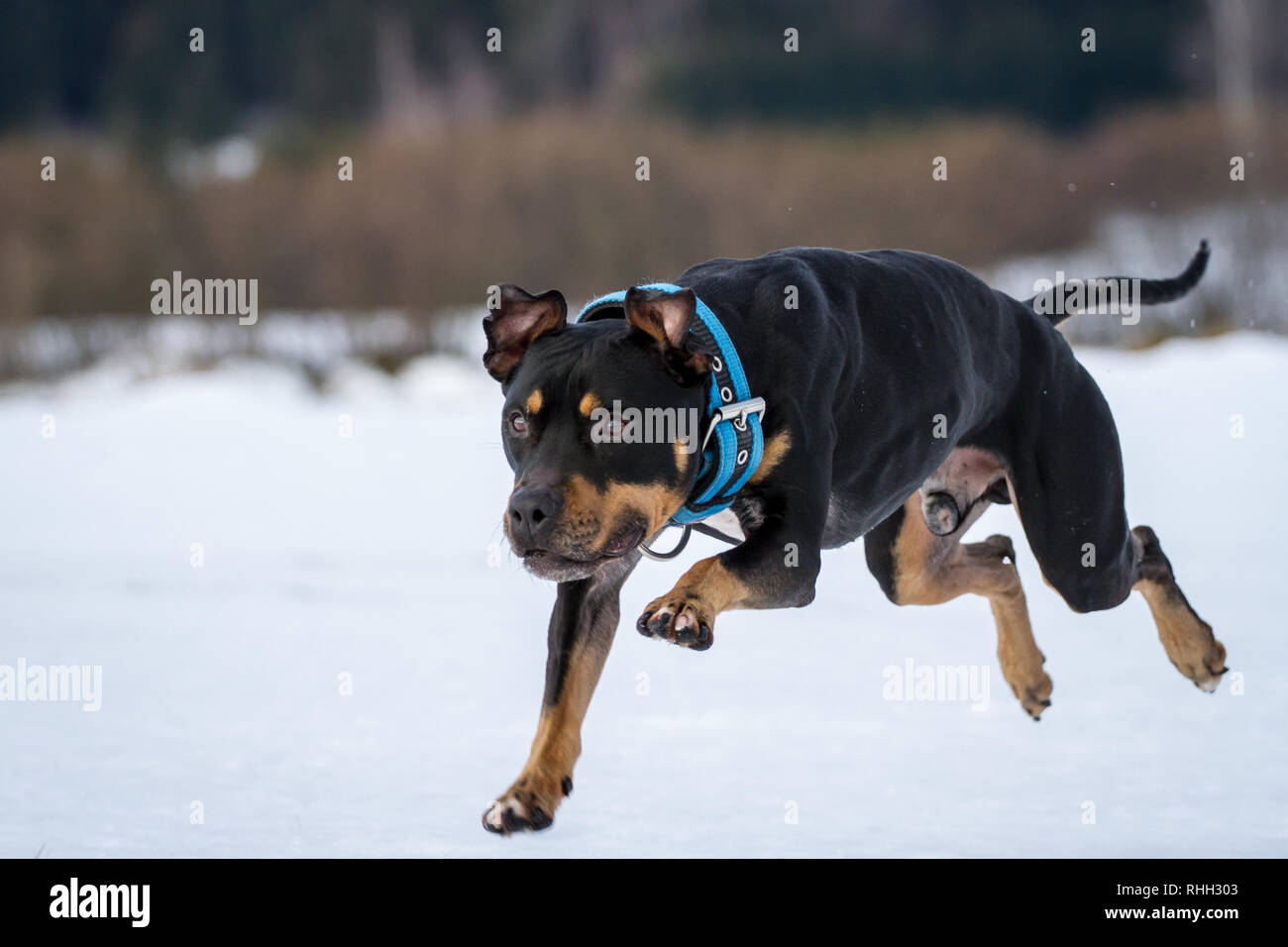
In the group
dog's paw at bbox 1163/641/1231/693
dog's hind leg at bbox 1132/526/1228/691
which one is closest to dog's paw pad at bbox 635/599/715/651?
dog's hind leg at bbox 1132/526/1228/691

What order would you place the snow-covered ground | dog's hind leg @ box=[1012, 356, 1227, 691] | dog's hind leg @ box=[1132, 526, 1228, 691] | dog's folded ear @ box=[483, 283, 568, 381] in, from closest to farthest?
dog's folded ear @ box=[483, 283, 568, 381] < the snow-covered ground < dog's hind leg @ box=[1012, 356, 1227, 691] < dog's hind leg @ box=[1132, 526, 1228, 691]

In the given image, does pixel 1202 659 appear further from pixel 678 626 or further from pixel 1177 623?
pixel 678 626

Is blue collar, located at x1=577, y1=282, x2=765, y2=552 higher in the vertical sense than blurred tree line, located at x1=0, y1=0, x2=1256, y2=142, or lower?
lower

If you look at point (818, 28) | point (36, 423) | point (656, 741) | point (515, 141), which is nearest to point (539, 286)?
point (515, 141)

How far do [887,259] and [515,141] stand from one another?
1279 cm

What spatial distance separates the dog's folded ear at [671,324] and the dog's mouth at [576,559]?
1.18ft

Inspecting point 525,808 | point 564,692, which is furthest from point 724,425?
point 525,808

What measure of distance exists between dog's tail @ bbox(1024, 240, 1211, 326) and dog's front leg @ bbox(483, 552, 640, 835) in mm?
1621

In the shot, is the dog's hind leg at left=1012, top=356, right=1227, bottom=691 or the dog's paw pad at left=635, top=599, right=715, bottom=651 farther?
the dog's hind leg at left=1012, top=356, right=1227, bottom=691

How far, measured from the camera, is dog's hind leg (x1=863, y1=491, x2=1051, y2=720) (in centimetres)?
469

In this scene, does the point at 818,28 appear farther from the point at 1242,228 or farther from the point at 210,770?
the point at 210,770

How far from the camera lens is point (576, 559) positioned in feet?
10.3

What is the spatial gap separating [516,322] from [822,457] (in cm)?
75

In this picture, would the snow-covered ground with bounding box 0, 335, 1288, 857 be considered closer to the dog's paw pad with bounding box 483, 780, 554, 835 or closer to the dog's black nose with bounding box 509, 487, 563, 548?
the dog's paw pad with bounding box 483, 780, 554, 835
